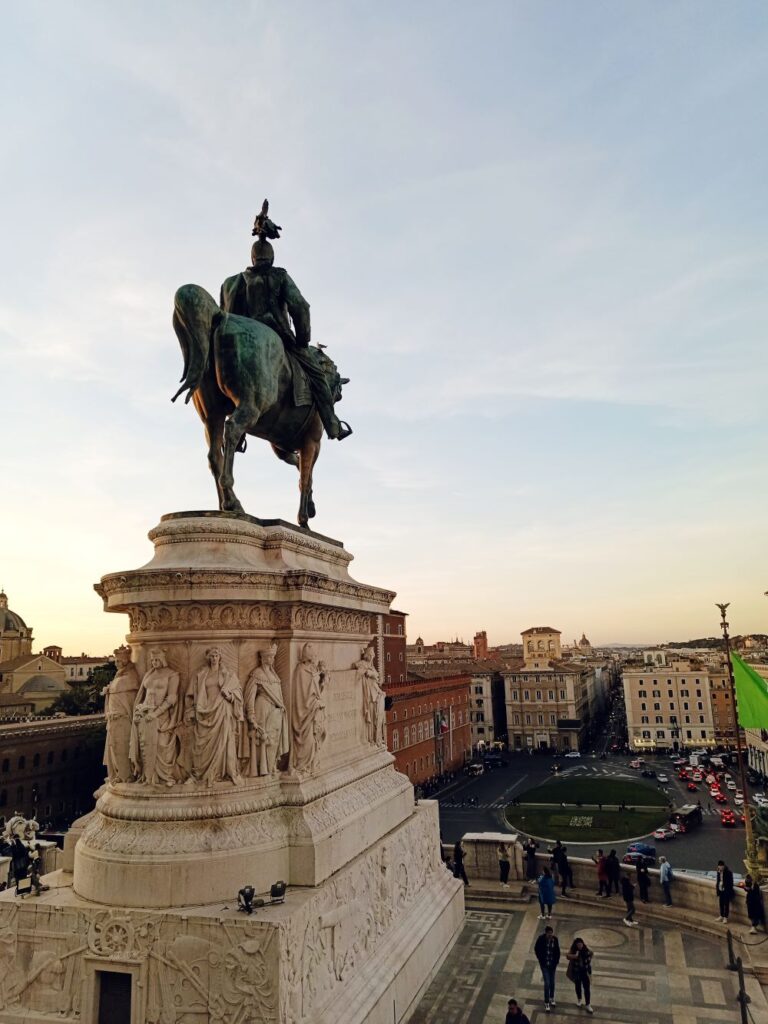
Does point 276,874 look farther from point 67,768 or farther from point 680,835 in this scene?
point 67,768

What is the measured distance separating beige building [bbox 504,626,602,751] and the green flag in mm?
73743

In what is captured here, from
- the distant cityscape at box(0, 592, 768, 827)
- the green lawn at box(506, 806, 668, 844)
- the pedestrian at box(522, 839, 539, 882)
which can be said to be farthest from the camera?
the distant cityscape at box(0, 592, 768, 827)

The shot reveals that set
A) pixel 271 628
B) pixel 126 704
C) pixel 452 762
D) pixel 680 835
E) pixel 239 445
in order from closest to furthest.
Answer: pixel 126 704 → pixel 271 628 → pixel 239 445 → pixel 680 835 → pixel 452 762

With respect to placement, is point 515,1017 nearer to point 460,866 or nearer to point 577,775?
point 460,866

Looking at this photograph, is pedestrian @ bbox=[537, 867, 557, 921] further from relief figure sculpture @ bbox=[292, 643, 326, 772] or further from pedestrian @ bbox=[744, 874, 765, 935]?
relief figure sculpture @ bbox=[292, 643, 326, 772]

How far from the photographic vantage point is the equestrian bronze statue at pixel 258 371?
32.5 ft

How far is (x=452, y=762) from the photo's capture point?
69.4 meters

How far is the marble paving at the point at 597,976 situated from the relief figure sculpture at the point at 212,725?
4755 mm

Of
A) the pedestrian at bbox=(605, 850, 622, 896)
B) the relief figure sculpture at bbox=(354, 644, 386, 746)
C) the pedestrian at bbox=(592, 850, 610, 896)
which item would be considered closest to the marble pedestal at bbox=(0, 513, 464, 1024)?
the relief figure sculpture at bbox=(354, 644, 386, 746)

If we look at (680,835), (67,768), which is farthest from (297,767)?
(67,768)

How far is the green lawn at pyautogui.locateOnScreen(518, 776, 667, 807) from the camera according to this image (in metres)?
52.6

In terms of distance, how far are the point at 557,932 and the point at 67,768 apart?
48.2 meters

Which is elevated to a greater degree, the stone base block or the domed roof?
the domed roof

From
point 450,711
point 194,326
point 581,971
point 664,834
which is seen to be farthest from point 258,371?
point 450,711
